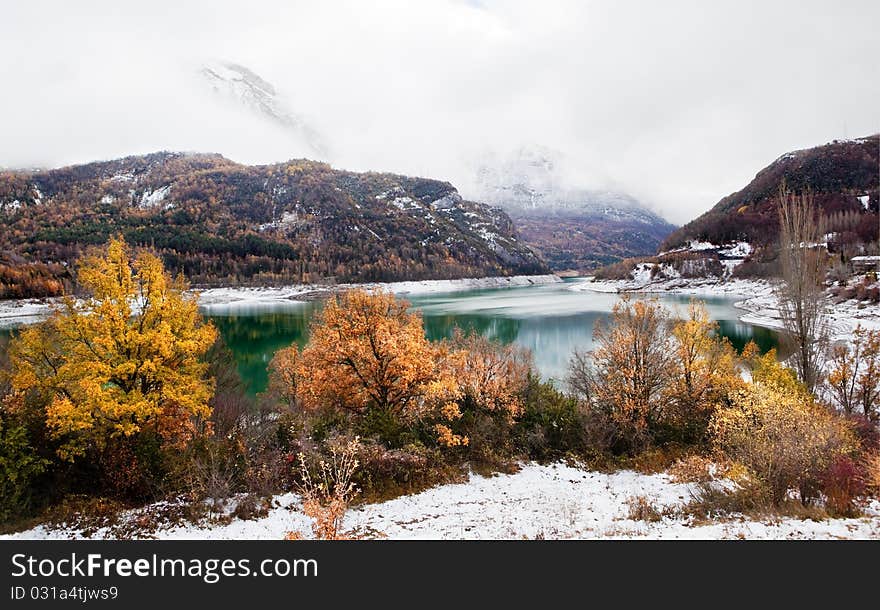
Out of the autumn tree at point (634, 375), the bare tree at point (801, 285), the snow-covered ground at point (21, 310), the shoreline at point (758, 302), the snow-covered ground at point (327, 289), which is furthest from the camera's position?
the snow-covered ground at point (327, 289)

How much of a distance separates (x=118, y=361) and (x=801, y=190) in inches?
6142

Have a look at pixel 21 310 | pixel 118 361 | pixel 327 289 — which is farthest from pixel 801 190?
pixel 21 310

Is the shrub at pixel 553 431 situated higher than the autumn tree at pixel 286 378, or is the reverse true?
the autumn tree at pixel 286 378

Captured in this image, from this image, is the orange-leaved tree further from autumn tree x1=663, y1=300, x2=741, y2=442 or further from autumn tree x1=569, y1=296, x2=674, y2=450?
autumn tree x1=663, y1=300, x2=741, y2=442

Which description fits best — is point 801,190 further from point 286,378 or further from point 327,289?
point 286,378

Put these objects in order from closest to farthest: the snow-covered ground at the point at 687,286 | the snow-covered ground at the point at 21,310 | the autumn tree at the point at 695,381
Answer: the autumn tree at the point at 695,381 → the snow-covered ground at the point at 21,310 → the snow-covered ground at the point at 687,286

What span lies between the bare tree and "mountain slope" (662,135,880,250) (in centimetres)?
12499

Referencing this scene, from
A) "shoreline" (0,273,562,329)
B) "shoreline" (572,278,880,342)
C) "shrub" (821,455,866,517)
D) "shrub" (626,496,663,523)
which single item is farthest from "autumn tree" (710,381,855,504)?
"shoreline" (0,273,562,329)

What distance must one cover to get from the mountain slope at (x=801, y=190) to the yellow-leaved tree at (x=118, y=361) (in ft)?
486

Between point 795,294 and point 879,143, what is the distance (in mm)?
181271

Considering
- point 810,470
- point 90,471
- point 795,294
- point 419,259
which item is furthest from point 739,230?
point 90,471

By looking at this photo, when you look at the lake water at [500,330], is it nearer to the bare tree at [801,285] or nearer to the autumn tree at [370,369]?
the bare tree at [801,285]

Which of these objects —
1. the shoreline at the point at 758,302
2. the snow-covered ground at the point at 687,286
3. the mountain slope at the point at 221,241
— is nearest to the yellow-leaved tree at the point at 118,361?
the shoreline at the point at 758,302

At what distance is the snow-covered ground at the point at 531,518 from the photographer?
26.7ft
